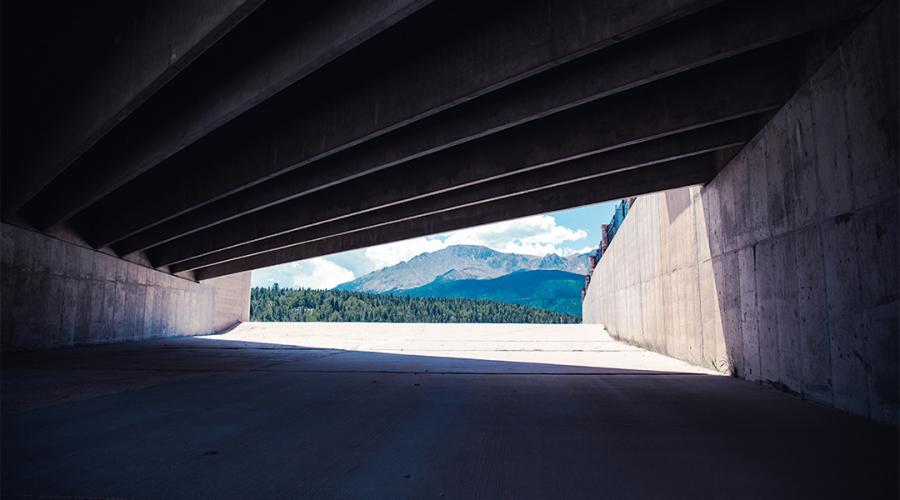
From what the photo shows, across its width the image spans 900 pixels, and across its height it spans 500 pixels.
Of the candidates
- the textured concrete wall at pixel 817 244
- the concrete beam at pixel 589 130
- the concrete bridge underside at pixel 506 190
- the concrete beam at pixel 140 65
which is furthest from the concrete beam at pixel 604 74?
the concrete beam at pixel 140 65

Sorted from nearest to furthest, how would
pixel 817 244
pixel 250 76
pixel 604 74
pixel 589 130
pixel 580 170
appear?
pixel 817 244
pixel 604 74
pixel 250 76
pixel 589 130
pixel 580 170

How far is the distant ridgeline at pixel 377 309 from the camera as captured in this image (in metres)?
88.1

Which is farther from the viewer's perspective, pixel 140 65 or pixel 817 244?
pixel 140 65

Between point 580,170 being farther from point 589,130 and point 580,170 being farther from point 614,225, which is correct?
point 614,225

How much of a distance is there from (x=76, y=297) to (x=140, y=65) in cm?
1590

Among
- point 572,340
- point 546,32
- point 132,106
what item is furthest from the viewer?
point 572,340

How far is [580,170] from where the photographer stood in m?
13.3

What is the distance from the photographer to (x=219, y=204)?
59.2 feet

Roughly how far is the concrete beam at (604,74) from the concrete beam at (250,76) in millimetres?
3473

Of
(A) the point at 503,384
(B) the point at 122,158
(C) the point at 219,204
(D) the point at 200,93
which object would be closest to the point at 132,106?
(D) the point at 200,93

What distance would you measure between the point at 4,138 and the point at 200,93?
6.80 m

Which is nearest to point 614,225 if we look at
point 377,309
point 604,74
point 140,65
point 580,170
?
point 580,170

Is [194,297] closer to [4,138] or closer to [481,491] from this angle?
[4,138]

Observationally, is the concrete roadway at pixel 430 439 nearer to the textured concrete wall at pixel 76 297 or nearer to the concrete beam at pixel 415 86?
the concrete beam at pixel 415 86
